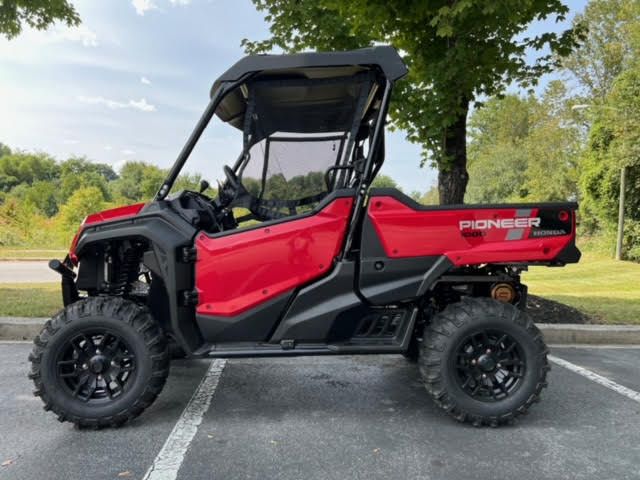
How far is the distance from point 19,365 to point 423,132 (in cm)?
537

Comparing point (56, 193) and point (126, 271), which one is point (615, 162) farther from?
point (56, 193)

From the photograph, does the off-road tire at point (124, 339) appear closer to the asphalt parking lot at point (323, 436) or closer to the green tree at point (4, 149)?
the asphalt parking lot at point (323, 436)

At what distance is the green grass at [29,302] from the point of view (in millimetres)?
5996

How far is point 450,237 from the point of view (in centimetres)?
329

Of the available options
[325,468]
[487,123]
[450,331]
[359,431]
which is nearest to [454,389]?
[450,331]

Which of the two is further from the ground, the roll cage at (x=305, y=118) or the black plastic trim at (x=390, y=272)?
the roll cage at (x=305, y=118)

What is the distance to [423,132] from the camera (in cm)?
662

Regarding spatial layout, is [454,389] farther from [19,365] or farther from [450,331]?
[19,365]

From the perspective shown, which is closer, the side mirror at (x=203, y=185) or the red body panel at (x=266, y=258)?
the red body panel at (x=266, y=258)

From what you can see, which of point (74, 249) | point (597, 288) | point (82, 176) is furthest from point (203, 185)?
point (82, 176)

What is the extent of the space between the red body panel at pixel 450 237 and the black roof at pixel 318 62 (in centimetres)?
89

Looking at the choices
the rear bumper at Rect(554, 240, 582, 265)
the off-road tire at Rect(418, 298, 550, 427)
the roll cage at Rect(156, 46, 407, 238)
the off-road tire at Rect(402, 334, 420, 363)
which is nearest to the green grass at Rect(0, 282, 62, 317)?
the roll cage at Rect(156, 46, 407, 238)

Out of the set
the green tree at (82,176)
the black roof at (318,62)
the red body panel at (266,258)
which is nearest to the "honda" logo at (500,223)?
the red body panel at (266,258)

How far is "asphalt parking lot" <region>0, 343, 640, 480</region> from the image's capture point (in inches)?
107
